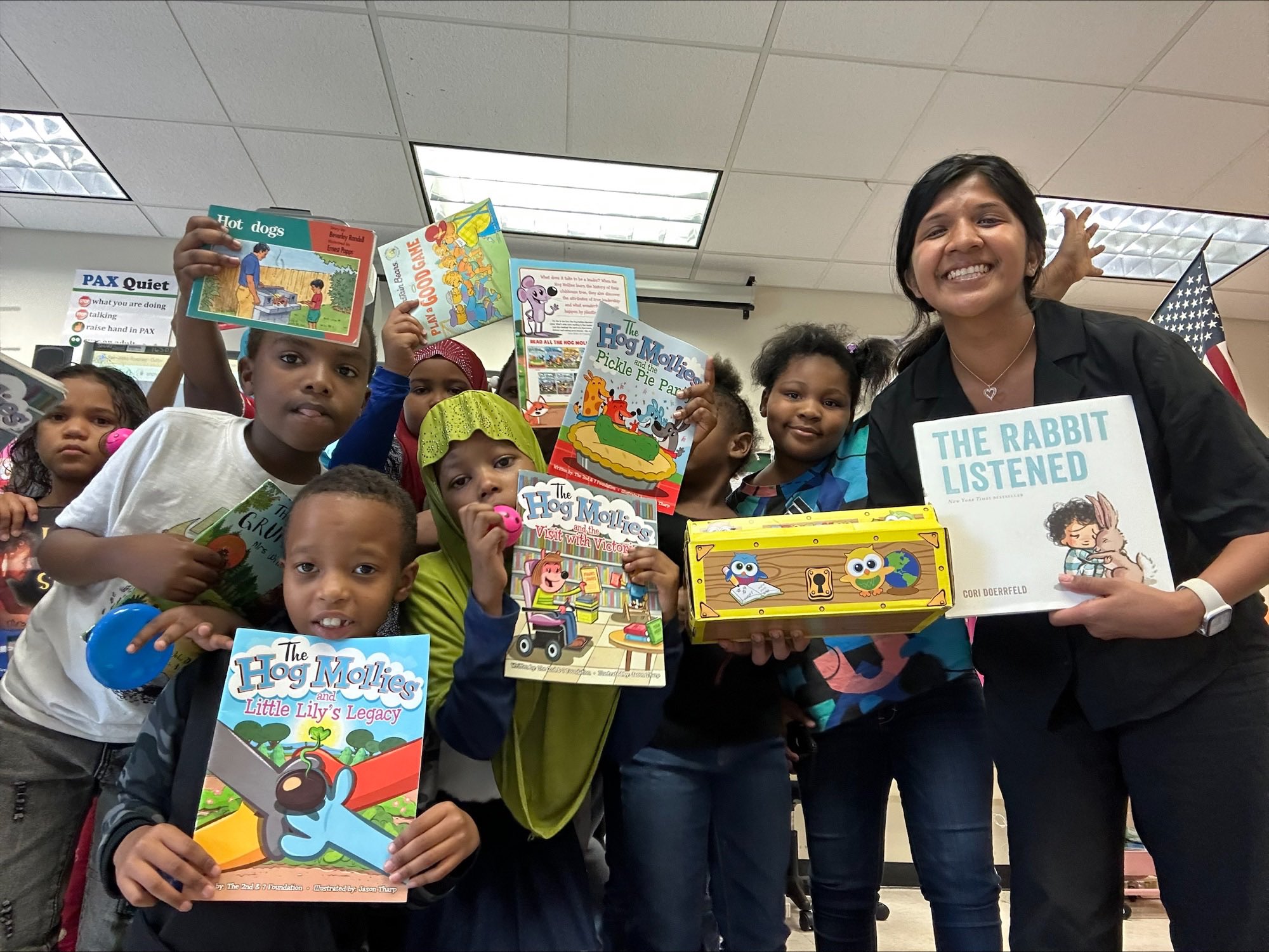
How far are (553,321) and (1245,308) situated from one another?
5.93 metres

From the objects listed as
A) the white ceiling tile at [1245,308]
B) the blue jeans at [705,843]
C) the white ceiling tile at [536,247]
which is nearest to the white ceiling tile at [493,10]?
the white ceiling tile at [536,247]

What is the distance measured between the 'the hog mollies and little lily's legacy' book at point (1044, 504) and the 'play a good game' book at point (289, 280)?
1189 millimetres

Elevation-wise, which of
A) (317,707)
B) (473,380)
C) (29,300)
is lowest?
(317,707)

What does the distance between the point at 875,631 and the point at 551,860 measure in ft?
2.38

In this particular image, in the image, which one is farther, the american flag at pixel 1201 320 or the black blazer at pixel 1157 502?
the american flag at pixel 1201 320

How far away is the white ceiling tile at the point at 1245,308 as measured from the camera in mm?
5027

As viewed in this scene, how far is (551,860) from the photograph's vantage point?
131 cm

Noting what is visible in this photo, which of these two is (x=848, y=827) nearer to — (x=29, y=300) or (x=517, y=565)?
(x=517, y=565)

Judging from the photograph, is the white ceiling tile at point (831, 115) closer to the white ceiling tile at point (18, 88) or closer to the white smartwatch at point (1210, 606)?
the white smartwatch at point (1210, 606)

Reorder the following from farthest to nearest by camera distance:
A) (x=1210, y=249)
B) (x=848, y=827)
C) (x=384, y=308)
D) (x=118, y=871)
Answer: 1. (x=384, y=308)
2. (x=1210, y=249)
3. (x=848, y=827)
4. (x=118, y=871)

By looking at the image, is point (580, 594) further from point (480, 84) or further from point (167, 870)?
point (480, 84)

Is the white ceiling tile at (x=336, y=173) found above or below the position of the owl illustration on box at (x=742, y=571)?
above

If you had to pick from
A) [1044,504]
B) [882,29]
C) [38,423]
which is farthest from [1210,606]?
[882,29]

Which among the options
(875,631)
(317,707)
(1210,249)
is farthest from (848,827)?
(1210,249)
